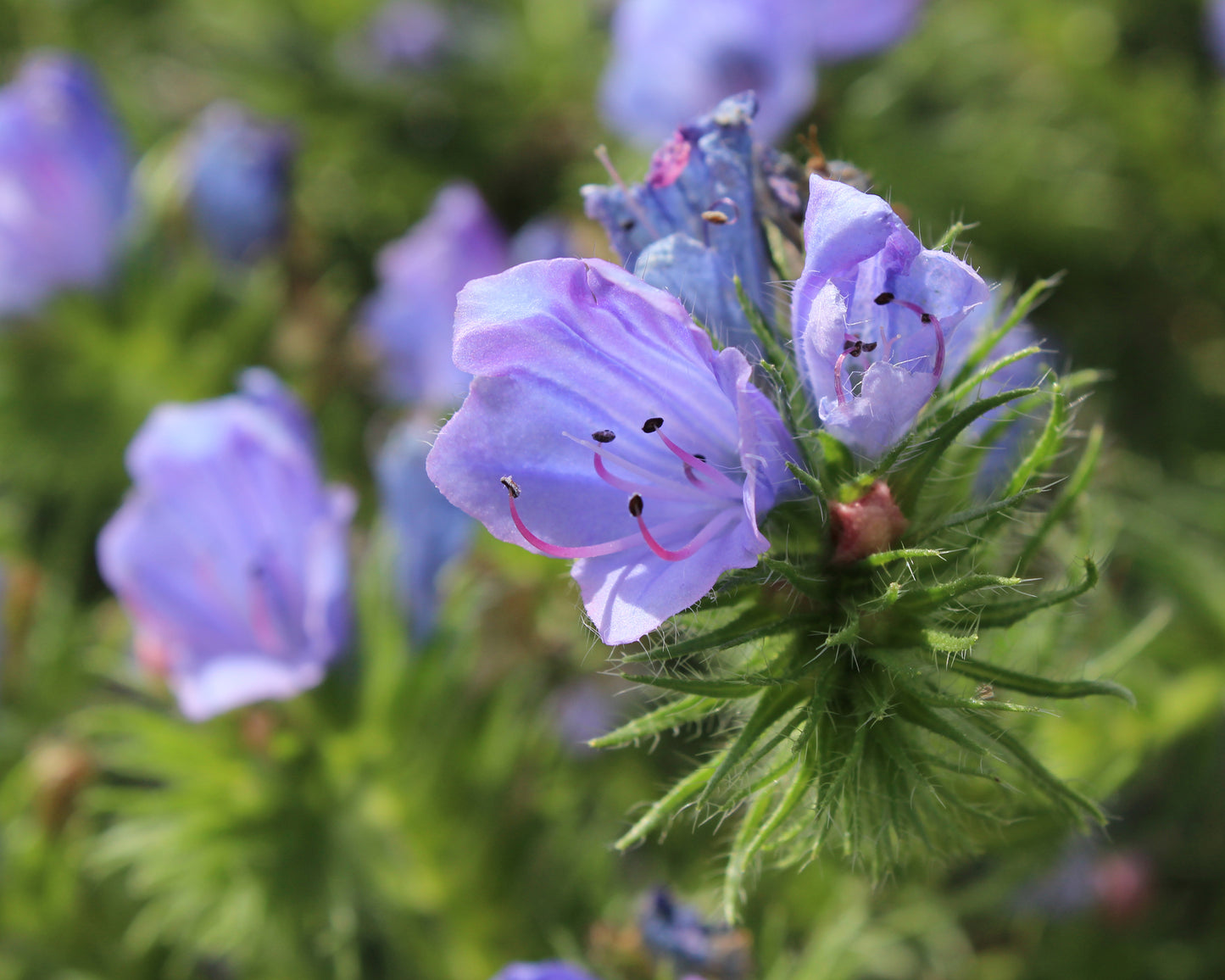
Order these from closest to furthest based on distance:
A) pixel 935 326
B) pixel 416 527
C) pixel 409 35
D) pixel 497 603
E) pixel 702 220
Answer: pixel 935 326 < pixel 702 220 < pixel 416 527 < pixel 497 603 < pixel 409 35

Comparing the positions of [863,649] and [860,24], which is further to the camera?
[860,24]

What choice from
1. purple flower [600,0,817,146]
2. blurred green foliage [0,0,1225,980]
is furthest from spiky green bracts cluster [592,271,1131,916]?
purple flower [600,0,817,146]

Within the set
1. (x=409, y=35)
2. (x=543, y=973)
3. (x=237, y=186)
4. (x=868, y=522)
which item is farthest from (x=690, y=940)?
(x=409, y=35)

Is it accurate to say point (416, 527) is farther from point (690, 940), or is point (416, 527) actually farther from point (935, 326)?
point (935, 326)

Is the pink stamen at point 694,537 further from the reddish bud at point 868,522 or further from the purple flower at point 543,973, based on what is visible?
the purple flower at point 543,973

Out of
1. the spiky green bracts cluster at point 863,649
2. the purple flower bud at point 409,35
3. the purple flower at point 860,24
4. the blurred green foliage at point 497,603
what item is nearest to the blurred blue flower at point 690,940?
the blurred green foliage at point 497,603

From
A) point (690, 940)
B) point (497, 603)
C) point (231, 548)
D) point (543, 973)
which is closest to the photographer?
point (543, 973)
